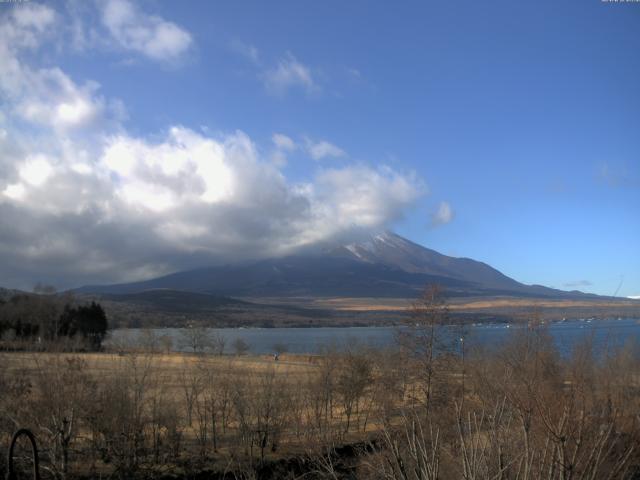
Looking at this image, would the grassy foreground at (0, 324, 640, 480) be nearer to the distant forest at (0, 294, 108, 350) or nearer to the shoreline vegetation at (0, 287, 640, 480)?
the shoreline vegetation at (0, 287, 640, 480)

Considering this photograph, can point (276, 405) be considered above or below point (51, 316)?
below

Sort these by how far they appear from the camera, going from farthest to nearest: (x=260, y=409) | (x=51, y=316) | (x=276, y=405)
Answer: (x=51, y=316)
(x=276, y=405)
(x=260, y=409)

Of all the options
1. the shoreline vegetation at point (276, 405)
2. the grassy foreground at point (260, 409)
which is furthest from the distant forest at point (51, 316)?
the grassy foreground at point (260, 409)

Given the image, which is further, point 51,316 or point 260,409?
point 51,316

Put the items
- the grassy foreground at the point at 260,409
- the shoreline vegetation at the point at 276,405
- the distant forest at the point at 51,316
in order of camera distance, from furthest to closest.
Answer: the distant forest at the point at 51,316 < the grassy foreground at the point at 260,409 < the shoreline vegetation at the point at 276,405

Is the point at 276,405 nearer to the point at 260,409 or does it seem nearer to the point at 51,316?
the point at 260,409

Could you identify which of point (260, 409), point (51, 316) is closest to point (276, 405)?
point (260, 409)

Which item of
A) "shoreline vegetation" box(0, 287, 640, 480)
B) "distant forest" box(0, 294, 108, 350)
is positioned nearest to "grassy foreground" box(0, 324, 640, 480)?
"shoreline vegetation" box(0, 287, 640, 480)

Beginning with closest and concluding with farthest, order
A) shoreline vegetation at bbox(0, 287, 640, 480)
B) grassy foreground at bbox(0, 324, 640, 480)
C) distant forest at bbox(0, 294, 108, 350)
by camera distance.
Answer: shoreline vegetation at bbox(0, 287, 640, 480) → grassy foreground at bbox(0, 324, 640, 480) → distant forest at bbox(0, 294, 108, 350)

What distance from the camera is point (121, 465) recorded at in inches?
830

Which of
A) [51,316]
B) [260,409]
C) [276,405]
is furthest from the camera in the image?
[51,316]

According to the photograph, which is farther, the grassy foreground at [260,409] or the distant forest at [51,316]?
the distant forest at [51,316]

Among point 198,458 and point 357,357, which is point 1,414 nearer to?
point 198,458

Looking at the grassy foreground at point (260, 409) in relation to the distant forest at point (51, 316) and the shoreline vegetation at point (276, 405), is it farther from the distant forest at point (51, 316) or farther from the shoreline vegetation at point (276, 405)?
the distant forest at point (51, 316)
